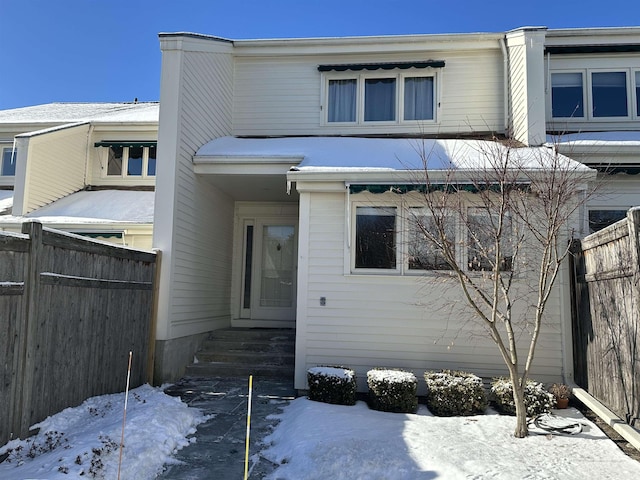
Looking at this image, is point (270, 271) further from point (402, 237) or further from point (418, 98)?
point (418, 98)

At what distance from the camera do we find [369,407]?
20.7 ft

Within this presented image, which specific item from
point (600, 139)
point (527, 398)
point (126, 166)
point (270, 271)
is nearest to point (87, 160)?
point (126, 166)

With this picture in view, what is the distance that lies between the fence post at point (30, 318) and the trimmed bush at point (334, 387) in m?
3.37

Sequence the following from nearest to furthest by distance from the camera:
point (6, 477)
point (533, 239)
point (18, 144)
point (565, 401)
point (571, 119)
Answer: point (6, 477), point (565, 401), point (533, 239), point (571, 119), point (18, 144)

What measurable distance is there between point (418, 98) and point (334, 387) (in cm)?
666

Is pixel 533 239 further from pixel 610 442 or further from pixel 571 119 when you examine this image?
pixel 571 119

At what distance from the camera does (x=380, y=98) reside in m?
10.2

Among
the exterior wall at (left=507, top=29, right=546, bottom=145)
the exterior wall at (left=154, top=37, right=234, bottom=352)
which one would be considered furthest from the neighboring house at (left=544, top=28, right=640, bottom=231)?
the exterior wall at (left=154, top=37, right=234, bottom=352)

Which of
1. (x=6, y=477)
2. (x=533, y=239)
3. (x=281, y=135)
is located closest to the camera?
(x=6, y=477)

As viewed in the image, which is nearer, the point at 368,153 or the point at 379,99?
the point at 368,153

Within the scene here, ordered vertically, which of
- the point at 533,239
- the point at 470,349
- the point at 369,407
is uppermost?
the point at 533,239

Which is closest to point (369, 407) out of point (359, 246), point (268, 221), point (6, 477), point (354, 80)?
point (359, 246)

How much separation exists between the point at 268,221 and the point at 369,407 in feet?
17.7

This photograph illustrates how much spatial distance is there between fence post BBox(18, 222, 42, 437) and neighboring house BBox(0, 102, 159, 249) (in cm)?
467
